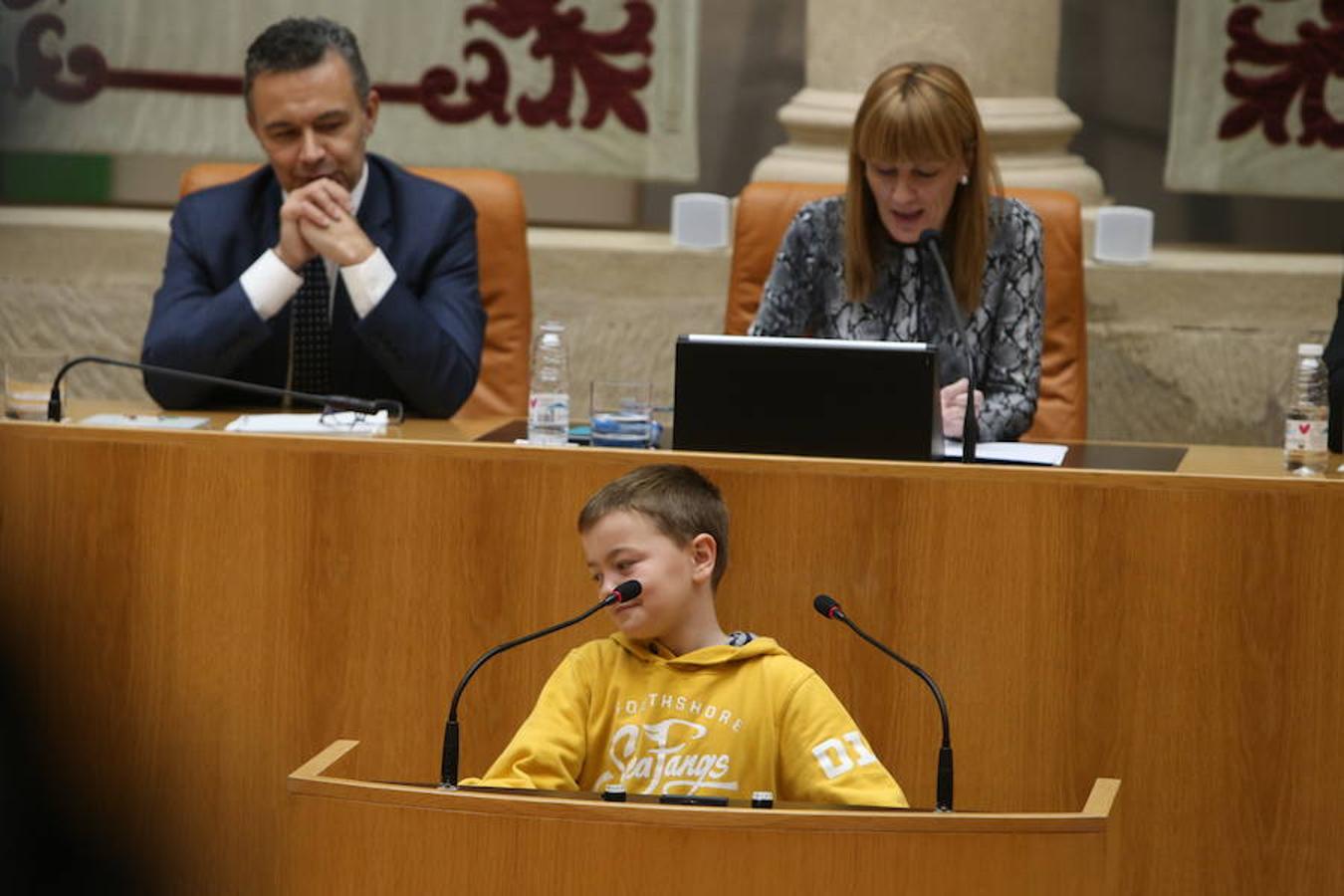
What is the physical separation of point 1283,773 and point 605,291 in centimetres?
286

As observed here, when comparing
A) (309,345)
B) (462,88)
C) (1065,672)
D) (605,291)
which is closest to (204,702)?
(309,345)

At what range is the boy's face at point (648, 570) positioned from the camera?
224 centimetres

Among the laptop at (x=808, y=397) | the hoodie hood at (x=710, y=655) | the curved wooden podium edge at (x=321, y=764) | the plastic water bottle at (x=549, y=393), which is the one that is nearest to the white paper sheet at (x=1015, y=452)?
the laptop at (x=808, y=397)

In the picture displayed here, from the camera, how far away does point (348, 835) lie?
1.90 metres

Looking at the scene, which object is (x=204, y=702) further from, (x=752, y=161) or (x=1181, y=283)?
(x=752, y=161)

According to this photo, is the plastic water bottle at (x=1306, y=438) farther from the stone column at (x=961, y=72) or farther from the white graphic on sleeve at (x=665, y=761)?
the stone column at (x=961, y=72)

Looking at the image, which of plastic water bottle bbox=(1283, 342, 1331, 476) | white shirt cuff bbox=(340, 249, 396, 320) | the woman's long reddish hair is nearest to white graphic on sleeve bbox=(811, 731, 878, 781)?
plastic water bottle bbox=(1283, 342, 1331, 476)

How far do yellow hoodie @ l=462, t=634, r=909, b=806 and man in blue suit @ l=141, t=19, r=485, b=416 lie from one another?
1244mm

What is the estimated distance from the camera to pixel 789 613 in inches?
107

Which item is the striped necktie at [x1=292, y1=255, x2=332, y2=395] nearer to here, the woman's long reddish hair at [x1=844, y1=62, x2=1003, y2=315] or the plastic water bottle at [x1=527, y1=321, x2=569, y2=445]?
the plastic water bottle at [x1=527, y1=321, x2=569, y2=445]

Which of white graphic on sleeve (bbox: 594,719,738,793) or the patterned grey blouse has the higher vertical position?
the patterned grey blouse

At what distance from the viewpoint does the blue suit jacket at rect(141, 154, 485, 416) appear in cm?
337

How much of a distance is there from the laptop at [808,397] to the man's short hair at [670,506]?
0.31m

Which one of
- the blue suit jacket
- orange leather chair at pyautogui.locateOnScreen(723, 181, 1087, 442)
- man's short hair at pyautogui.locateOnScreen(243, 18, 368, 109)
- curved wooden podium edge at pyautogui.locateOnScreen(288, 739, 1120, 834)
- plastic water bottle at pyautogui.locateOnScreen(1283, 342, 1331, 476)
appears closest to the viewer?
curved wooden podium edge at pyautogui.locateOnScreen(288, 739, 1120, 834)
